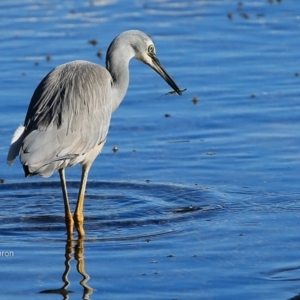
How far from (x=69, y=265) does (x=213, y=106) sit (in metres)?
4.36

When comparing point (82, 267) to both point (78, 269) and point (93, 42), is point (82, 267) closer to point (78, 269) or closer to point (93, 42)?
point (78, 269)

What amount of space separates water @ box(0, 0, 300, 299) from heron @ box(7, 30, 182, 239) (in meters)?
0.56

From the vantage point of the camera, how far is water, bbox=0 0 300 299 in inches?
264

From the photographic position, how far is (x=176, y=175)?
9.08 metres

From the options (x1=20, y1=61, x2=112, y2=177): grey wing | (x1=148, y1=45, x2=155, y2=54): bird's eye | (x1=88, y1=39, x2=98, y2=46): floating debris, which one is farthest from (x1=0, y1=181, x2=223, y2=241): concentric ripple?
(x1=88, y1=39, x2=98, y2=46): floating debris

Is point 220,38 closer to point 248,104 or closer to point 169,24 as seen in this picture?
point 169,24

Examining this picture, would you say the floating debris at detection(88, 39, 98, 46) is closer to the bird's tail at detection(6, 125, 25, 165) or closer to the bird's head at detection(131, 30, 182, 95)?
the bird's head at detection(131, 30, 182, 95)

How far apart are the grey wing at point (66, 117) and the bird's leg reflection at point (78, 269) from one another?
579 millimetres

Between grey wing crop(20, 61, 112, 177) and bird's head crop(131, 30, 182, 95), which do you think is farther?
bird's head crop(131, 30, 182, 95)

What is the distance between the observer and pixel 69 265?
22.9 ft

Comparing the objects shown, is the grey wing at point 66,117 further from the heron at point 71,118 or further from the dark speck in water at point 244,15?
the dark speck in water at point 244,15

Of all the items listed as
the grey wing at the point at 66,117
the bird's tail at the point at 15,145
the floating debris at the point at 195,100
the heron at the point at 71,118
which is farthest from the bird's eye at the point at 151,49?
the floating debris at the point at 195,100

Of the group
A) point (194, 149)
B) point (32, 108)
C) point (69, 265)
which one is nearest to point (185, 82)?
point (194, 149)

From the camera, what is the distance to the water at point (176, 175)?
6703mm
